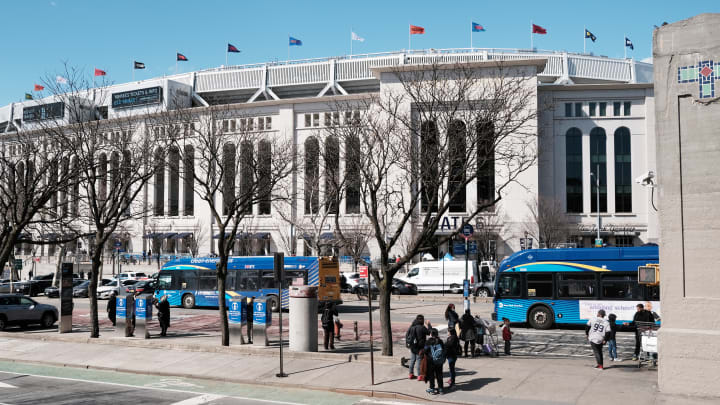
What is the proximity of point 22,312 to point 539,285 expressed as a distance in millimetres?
21598

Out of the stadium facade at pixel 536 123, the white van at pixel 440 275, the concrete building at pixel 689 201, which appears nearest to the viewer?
the concrete building at pixel 689 201

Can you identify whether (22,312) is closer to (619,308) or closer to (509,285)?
(509,285)

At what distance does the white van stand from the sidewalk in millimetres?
23804

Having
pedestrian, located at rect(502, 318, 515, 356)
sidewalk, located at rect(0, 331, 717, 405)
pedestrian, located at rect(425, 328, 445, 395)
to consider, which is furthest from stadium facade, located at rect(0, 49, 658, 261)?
pedestrian, located at rect(425, 328, 445, 395)

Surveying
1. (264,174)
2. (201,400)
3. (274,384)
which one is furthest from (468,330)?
(264,174)

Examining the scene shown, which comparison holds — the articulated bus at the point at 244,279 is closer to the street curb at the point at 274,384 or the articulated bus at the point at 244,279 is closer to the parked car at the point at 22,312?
the parked car at the point at 22,312

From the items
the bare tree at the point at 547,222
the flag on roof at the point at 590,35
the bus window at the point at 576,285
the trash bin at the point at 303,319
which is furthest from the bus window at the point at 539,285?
the flag on roof at the point at 590,35

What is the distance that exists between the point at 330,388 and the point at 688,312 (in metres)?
7.93

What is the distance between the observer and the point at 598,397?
12.4 metres

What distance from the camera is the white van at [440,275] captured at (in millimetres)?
42469

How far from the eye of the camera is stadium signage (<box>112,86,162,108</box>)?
77.9 metres

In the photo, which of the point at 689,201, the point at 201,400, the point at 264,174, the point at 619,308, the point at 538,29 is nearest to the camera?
the point at 689,201

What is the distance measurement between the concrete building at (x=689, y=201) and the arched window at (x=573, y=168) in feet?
189

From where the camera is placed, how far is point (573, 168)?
2680 inches
